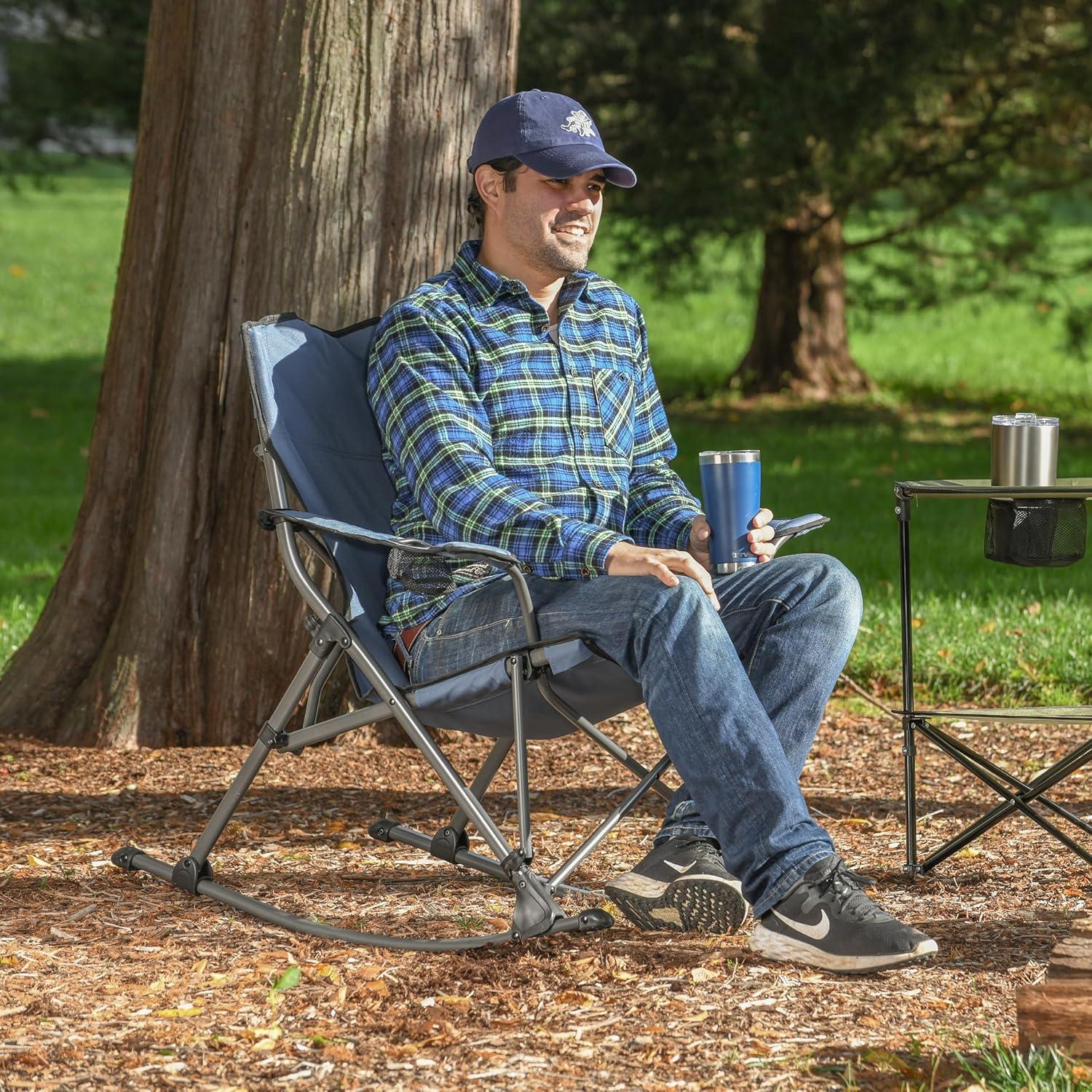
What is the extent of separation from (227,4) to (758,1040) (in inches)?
120

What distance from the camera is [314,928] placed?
3109mm

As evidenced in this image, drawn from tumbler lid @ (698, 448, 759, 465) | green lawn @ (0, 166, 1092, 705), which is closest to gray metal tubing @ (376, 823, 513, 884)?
tumbler lid @ (698, 448, 759, 465)

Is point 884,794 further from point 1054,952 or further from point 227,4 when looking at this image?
point 227,4

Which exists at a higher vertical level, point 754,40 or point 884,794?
point 754,40

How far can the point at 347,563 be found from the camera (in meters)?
3.40

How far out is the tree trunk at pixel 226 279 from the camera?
4.32 m

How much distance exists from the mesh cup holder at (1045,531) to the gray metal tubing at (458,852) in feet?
4.05

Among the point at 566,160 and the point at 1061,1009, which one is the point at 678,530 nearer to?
the point at 566,160

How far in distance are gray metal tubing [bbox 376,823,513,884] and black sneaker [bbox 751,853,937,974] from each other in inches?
32.4

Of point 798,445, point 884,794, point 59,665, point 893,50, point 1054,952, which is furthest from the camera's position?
point 798,445

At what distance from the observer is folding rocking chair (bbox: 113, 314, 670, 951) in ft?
9.88

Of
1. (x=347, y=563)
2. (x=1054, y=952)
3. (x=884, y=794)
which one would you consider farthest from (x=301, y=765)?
(x=1054, y=952)

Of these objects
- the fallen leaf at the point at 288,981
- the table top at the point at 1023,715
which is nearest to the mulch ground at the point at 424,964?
the fallen leaf at the point at 288,981

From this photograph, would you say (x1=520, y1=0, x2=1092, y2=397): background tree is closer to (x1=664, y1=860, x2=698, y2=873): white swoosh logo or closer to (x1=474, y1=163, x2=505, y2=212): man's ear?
(x1=474, y1=163, x2=505, y2=212): man's ear
